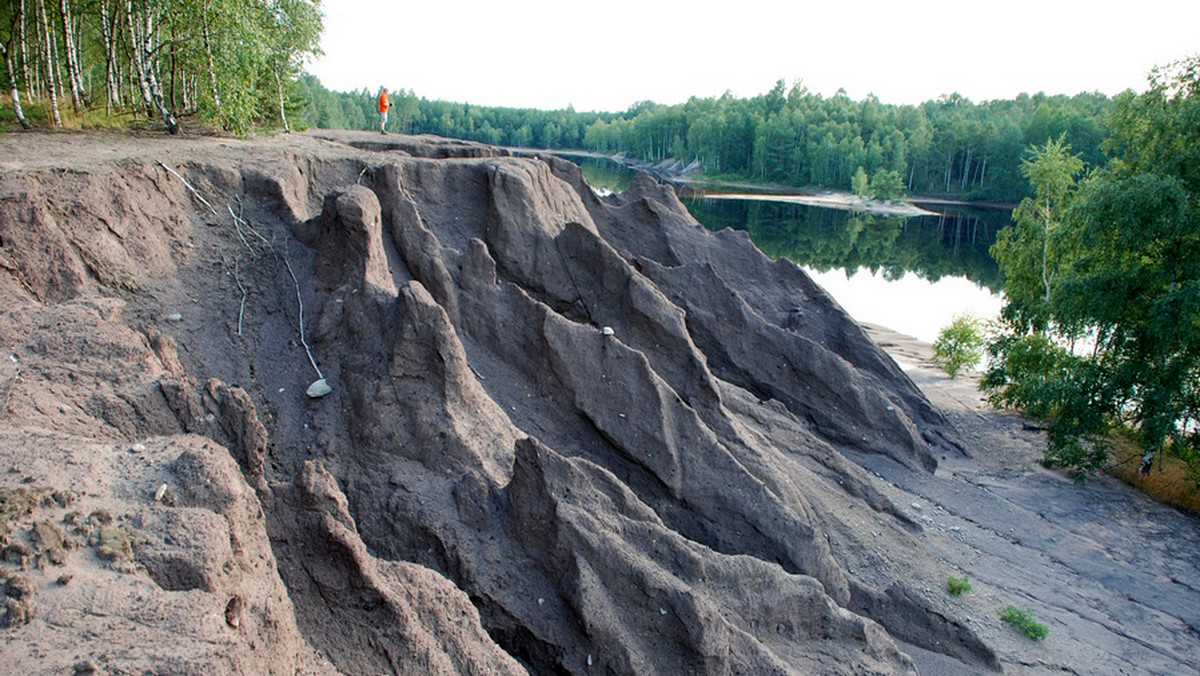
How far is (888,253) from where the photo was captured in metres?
64.1

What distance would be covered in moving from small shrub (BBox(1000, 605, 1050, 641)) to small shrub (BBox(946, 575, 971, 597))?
27.4 inches

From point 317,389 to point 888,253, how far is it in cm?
6084

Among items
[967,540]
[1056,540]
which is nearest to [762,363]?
[967,540]

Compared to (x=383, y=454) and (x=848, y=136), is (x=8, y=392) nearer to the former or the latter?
(x=383, y=454)

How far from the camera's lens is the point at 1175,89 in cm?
1969

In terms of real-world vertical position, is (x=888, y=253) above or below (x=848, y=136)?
below

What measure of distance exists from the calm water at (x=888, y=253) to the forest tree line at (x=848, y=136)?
10555 millimetres

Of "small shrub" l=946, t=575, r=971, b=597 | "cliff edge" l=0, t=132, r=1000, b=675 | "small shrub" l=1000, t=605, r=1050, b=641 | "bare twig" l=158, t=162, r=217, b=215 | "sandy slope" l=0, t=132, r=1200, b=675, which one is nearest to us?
"cliff edge" l=0, t=132, r=1000, b=675

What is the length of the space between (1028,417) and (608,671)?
22274 mm

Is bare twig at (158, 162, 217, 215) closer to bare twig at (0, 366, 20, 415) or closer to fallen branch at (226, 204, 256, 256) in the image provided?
fallen branch at (226, 204, 256, 256)

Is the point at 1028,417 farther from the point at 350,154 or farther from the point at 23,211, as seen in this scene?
the point at 23,211

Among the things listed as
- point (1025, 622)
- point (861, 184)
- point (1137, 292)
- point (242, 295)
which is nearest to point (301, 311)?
point (242, 295)

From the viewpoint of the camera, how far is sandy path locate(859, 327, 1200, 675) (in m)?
13.2

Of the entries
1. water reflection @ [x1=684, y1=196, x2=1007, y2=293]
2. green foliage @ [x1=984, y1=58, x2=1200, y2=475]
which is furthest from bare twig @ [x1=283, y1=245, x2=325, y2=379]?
water reflection @ [x1=684, y1=196, x2=1007, y2=293]
